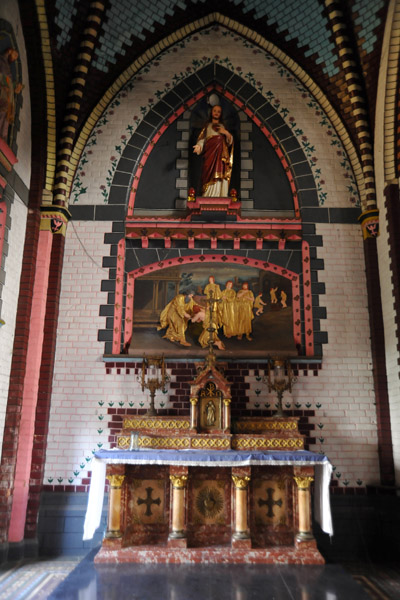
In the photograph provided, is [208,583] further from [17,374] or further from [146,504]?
[17,374]

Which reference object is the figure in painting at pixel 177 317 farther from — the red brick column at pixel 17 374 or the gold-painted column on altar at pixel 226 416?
the red brick column at pixel 17 374

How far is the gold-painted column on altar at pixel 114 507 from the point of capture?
21.9 feet

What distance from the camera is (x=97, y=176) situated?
31.6 ft

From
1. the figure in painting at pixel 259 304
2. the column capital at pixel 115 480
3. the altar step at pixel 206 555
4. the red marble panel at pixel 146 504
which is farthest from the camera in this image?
the figure in painting at pixel 259 304

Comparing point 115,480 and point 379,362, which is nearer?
point 115,480

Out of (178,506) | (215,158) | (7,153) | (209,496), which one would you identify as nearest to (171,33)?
(215,158)

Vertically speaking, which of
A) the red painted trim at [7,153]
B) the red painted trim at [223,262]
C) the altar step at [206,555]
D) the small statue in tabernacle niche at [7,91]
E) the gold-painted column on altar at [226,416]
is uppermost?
the small statue in tabernacle niche at [7,91]

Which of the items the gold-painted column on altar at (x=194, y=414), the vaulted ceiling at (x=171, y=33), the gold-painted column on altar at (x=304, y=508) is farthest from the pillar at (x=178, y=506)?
the vaulted ceiling at (x=171, y=33)

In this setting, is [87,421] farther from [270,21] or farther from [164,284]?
[270,21]

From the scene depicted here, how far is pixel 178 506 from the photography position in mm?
6859

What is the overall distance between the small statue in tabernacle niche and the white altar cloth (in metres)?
4.89

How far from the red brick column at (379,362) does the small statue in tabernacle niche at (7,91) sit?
6.26 m

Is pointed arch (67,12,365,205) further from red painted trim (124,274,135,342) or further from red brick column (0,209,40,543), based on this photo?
red painted trim (124,274,135,342)

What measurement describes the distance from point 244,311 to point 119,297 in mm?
2204
